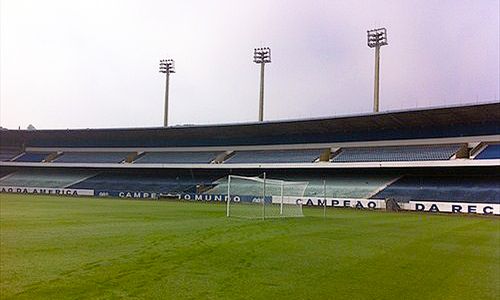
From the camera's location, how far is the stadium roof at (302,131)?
41.3 meters

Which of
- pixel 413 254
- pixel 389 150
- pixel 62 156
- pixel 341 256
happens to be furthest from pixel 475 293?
pixel 62 156

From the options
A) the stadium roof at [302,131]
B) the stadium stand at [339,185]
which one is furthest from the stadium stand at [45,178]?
the stadium stand at [339,185]

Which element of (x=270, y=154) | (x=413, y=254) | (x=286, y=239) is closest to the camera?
(x=413, y=254)

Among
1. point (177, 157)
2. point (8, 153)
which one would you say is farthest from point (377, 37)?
point (8, 153)

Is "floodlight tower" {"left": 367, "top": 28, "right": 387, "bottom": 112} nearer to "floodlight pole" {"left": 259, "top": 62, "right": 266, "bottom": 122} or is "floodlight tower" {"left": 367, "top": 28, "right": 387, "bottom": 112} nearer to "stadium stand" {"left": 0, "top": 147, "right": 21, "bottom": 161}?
"floodlight pole" {"left": 259, "top": 62, "right": 266, "bottom": 122}

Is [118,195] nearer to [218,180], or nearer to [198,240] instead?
[218,180]

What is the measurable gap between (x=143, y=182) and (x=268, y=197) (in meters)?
25.5

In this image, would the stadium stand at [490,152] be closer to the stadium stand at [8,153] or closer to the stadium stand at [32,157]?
the stadium stand at [32,157]

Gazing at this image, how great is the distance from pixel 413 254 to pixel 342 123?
36767 millimetres

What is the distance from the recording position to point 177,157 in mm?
57031

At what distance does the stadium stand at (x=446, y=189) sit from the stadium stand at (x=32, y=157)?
1650 inches

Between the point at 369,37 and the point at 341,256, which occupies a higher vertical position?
the point at 369,37

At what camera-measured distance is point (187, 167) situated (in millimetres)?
A: 53781

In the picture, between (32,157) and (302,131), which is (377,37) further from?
(32,157)
